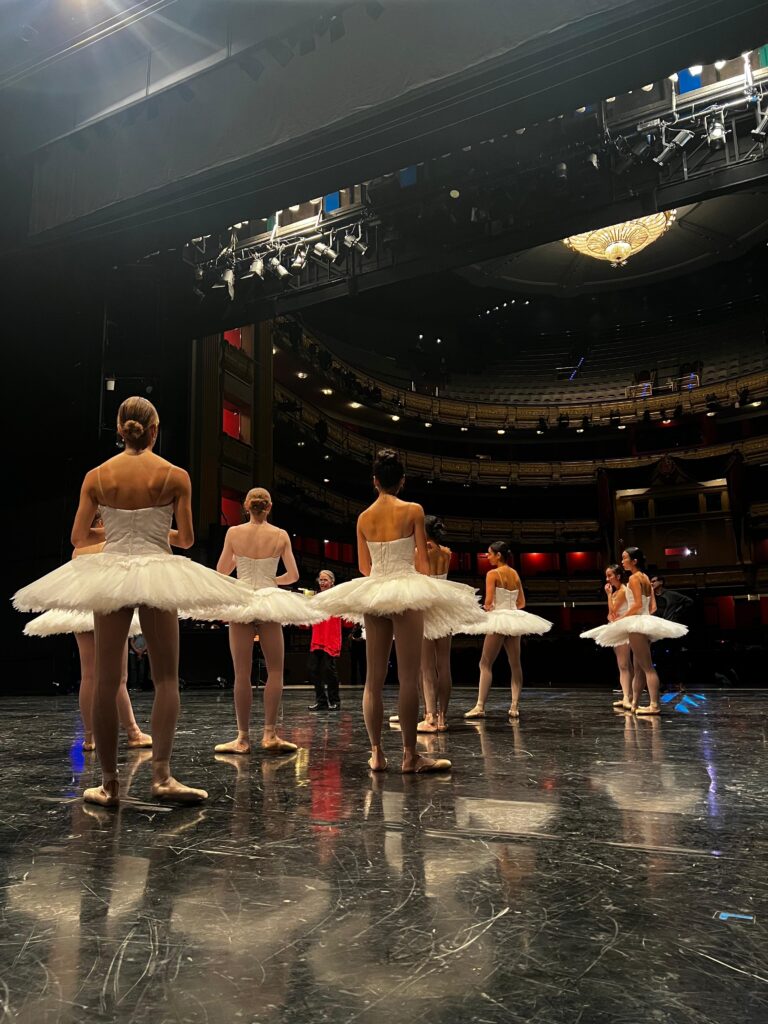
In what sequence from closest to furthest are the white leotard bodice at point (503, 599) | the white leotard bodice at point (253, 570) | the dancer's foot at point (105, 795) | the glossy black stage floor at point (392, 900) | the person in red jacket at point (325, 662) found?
the glossy black stage floor at point (392, 900) → the dancer's foot at point (105, 795) → the white leotard bodice at point (253, 570) → the white leotard bodice at point (503, 599) → the person in red jacket at point (325, 662)

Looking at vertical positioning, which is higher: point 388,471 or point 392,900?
point 388,471

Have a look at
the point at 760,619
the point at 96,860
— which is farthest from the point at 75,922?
the point at 760,619

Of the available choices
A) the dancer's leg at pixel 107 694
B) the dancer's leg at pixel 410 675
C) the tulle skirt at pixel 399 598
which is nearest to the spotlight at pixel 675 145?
the tulle skirt at pixel 399 598

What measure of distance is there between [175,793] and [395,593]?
1375 millimetres

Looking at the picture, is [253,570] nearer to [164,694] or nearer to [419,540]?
[419,540]

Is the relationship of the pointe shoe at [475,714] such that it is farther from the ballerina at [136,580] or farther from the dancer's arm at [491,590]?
the ballerina at [136,580]

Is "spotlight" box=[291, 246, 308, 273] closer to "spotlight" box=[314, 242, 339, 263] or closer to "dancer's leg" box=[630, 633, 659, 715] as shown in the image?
"spotlight" box=[314, 242, 339, 263]

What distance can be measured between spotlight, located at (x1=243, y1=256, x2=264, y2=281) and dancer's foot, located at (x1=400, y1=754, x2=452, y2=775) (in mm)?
11157

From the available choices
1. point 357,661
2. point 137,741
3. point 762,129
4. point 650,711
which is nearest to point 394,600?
point 137,741

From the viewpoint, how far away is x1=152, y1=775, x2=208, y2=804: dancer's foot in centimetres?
312

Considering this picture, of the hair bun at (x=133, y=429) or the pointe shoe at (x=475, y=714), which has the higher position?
the hair bun at (x=133, y=429)

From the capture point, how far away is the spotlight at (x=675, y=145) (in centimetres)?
1034

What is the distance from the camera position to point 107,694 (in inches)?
124

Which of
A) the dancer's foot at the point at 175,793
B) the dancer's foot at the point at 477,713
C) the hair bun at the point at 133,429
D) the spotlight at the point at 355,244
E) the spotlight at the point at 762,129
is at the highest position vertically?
the spotlight at the point at 355,244
